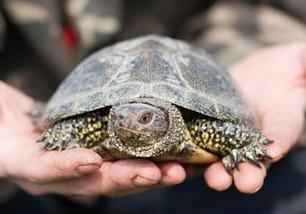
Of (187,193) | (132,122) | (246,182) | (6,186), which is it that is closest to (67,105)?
(132,122)

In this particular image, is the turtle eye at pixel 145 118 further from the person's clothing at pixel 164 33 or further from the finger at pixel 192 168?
the person's clothing at pixel 164 33

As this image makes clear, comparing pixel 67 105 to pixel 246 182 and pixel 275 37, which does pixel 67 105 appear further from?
pixel 275 37

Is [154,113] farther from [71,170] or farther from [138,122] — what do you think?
[71,170]

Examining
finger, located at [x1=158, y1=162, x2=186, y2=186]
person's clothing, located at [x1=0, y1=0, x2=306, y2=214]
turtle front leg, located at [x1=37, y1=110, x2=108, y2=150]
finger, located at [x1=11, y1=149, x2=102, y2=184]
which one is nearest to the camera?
finger, located at [x1=11, y1=149, x2=102, y2=184]

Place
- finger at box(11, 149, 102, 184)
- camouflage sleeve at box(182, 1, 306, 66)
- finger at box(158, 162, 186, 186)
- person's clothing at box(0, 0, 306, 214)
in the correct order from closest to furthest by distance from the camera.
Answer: finger at box(11, 149, 102, 184) → finger at box(158, 162, 186, 186) → person's clothing at box(0, 0, 306, 214) → camouflage sleeve at box(182, 1, 306, 66)

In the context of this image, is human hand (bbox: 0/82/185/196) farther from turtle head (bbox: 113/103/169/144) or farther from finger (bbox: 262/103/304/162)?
finger (bbox: 262/103/304/162)

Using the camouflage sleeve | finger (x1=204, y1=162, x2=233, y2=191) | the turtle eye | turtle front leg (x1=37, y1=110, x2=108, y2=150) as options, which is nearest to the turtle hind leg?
turtle front leg (x1=37, y1=110, x2=108, y2=150)

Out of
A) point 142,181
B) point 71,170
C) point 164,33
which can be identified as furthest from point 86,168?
point 164,33
